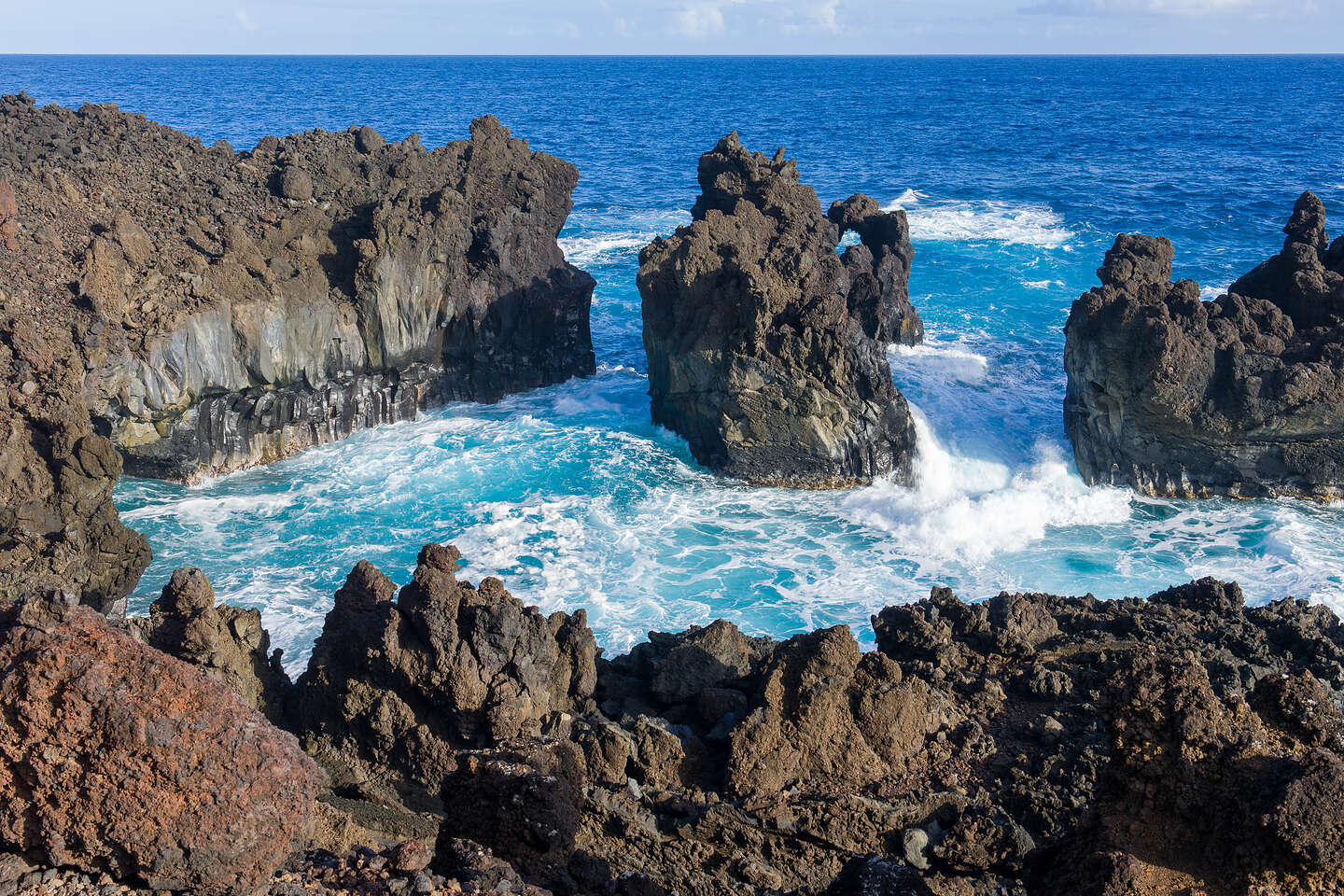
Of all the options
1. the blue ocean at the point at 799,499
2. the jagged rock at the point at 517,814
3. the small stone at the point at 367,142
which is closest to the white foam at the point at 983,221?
the blue ocean at the point at 799,499

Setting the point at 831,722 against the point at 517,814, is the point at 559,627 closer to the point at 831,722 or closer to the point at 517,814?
the point at 831,722

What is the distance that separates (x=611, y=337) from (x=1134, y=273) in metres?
17.4

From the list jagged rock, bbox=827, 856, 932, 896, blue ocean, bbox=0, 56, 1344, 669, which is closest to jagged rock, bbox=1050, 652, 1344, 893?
jagged rock, bbox=827, 856, 932, 896

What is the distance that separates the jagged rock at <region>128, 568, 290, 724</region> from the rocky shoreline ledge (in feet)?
0.11

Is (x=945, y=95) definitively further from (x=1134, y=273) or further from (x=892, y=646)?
(x=892, y=646)

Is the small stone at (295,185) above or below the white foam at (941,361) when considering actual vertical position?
above

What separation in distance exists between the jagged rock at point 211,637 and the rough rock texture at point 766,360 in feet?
44.0

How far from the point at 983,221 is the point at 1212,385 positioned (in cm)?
3234

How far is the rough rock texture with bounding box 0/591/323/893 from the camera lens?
700 cm

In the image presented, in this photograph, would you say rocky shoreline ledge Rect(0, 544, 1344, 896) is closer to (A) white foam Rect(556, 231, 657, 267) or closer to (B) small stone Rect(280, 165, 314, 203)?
(B) small stone Rect(280, 165, 314, 203)

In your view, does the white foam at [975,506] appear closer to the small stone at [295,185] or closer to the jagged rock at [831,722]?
the jagged rock at [831,722]

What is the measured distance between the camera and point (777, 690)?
1154 cm

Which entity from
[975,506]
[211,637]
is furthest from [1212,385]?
[211,637]

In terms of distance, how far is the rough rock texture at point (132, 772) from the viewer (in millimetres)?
7000
